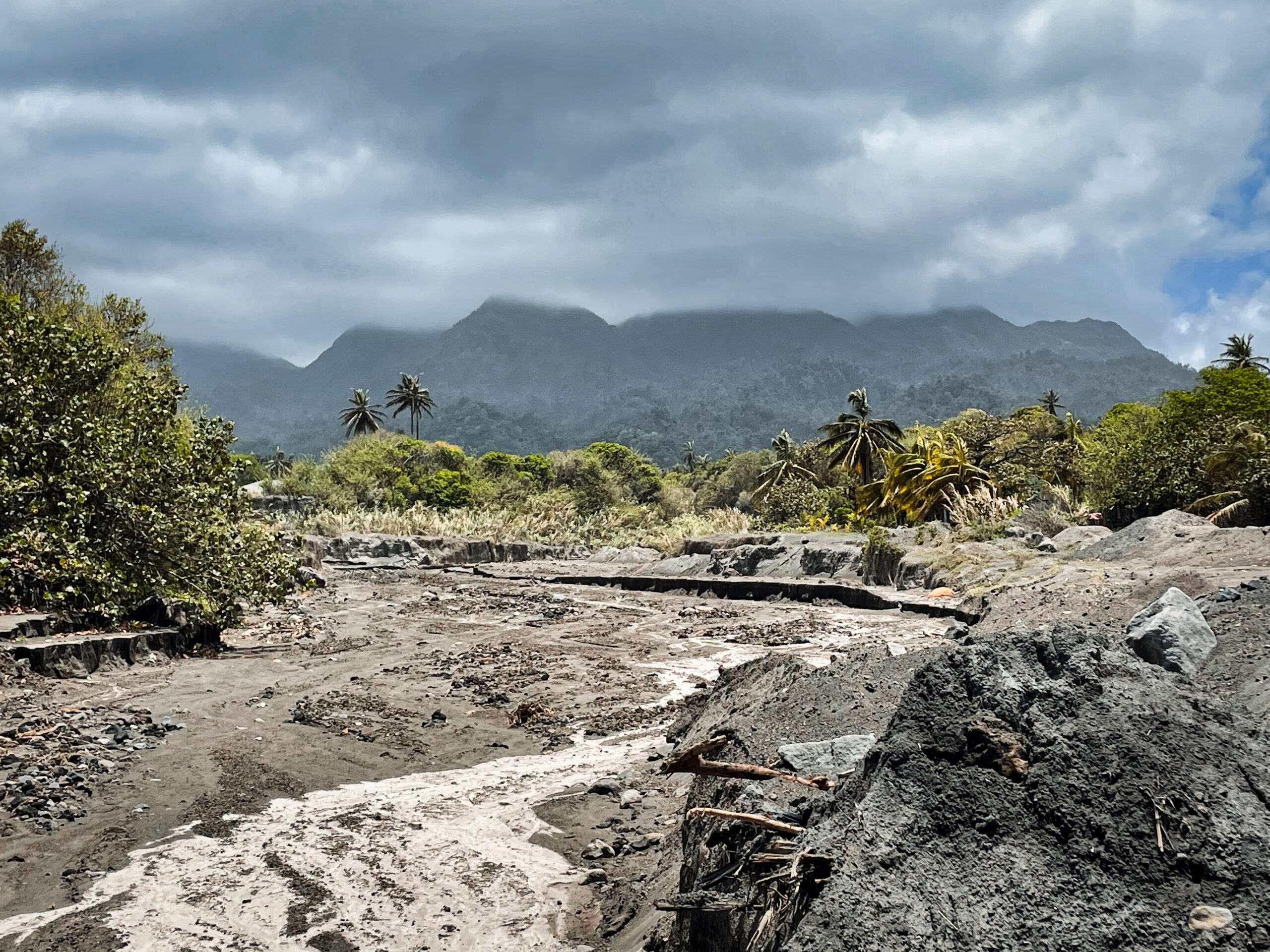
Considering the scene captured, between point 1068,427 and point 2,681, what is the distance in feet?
146

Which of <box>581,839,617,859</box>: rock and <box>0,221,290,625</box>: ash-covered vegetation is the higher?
<box>0,221,290,625</box>: ash-covered vegetation

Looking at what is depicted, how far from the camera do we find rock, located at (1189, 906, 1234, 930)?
226cm

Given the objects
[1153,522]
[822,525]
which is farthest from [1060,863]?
[822,525]

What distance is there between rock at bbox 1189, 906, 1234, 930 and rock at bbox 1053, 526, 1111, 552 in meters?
18.2

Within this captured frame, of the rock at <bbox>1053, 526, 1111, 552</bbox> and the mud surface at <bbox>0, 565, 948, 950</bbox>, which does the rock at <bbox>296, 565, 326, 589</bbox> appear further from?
the rock at <bbox>1053, 526, 1111, 552</bbox>

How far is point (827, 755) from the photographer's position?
377 cm

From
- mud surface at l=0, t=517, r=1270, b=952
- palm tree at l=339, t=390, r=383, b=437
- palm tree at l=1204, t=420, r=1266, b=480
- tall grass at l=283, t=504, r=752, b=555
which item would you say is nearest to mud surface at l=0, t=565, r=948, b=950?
mud surface at l=0, t=517, r=1270, b=952

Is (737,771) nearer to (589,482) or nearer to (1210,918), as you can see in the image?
(1210,918)

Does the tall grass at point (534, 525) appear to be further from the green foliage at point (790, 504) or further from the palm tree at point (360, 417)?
the palm tree at point (360, 417)

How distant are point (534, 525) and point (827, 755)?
4643cm

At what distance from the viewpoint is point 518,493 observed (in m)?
58.3

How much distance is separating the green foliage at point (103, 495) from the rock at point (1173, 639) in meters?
11.3

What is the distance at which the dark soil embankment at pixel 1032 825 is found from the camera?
2.37 meters

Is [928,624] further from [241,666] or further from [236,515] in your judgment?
[236,515]
